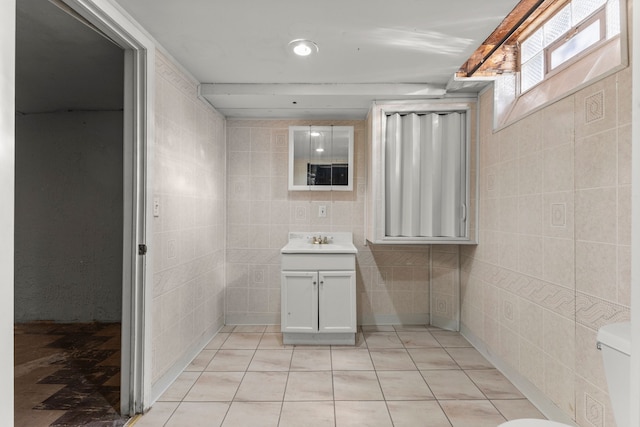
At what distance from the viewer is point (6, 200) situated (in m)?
1.09

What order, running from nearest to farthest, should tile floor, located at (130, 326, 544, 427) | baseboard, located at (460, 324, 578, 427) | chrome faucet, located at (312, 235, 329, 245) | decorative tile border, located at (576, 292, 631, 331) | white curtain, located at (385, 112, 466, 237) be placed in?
decorative tile border, located at (576, 292, 631, 331), baseboard, located at (460, 324, 578, 427), tile floor, located at (130, 326, 544, 427), white curtain, located at (385, 112, 466, 237), chrome faucet, located at (312, 235, 329, 245)

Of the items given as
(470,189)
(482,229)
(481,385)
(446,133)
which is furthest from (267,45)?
(481,385)

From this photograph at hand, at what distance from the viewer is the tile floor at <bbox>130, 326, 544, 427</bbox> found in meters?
1.89

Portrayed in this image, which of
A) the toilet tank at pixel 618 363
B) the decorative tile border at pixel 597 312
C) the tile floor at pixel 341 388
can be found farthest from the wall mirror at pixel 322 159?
the toilet tank at pixel 618 363

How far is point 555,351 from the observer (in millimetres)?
1819

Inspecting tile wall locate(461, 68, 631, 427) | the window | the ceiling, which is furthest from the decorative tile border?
the ceiling

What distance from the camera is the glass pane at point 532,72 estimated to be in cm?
210

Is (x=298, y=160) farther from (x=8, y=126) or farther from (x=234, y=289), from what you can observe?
(x=8, y=126)

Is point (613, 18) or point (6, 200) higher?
point (613, 18)

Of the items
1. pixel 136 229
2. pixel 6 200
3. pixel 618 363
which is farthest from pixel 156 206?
pixel 618 363

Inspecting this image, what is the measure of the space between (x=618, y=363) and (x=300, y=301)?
2099mm

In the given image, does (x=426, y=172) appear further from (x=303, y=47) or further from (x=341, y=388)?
(x=341, y=388)

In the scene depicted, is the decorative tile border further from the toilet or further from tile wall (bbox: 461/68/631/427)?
the toilet

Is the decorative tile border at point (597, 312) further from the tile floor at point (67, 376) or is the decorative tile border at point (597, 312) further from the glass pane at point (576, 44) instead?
the tile floor at point (67, 376)
